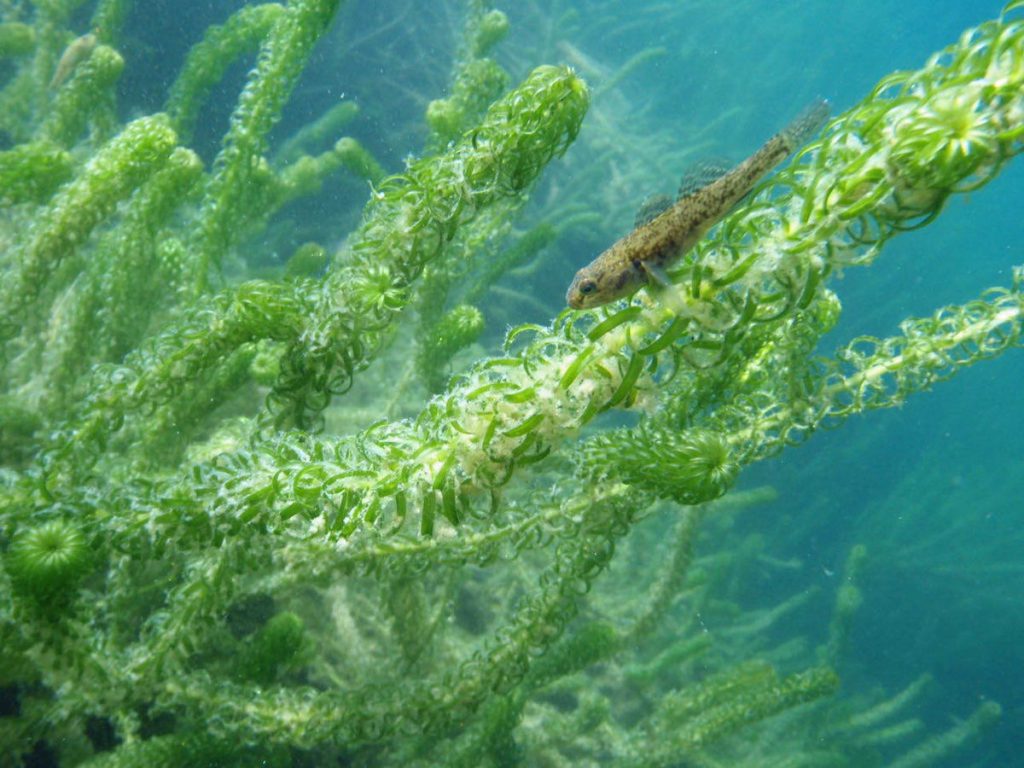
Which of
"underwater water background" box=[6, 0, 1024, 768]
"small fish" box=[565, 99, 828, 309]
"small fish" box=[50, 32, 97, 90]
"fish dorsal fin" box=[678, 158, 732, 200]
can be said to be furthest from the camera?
"underwater water background" box=[6, 0, 1024, 768]

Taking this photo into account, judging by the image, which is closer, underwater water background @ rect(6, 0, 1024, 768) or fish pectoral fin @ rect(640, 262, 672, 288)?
fish pectoral fin @ rect(640, 262, 672, 288)

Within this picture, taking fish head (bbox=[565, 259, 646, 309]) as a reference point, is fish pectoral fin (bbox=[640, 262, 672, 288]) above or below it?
below

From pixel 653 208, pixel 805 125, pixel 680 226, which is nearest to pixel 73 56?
pixel 653 208

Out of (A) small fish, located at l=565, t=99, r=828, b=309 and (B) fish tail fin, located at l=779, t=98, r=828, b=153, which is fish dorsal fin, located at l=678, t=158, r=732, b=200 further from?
(B) fish tail fin, located at l=779, t=98, r=828, b=153

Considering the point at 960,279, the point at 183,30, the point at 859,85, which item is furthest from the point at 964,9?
the point at 183,30

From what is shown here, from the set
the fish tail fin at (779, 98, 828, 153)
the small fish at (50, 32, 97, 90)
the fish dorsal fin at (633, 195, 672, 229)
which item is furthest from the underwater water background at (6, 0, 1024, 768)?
the fish tail fin at (779, 98, 828, 153)

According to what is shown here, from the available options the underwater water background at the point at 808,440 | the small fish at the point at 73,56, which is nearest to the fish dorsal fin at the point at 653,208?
the underwater water background at the point at 808,440

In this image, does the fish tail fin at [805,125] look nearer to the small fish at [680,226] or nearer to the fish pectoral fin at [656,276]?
the small fish at [680,226]

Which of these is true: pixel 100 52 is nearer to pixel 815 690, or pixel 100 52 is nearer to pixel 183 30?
pixel 183 30
